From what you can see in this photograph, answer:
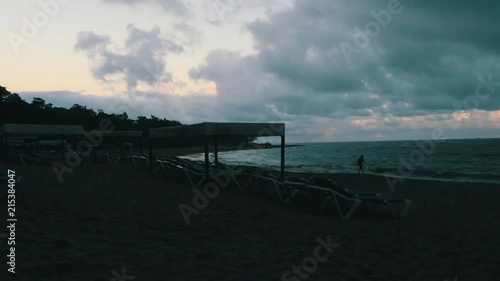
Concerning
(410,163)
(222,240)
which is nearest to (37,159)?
(222,240)

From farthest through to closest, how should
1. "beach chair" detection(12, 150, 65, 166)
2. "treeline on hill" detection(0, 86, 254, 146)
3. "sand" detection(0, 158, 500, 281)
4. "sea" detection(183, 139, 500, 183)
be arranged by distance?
"treeline on hill" detection(0, 86, 254, 146) → "sea" detection(183, 139, 500, 183) → "beach chair" detection(12, 150, 65, 166) → "sand" detection(0, 158, 500, 281)

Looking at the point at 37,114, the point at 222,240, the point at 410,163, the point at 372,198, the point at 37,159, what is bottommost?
the point at 410,163

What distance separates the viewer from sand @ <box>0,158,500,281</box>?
4.05 metres

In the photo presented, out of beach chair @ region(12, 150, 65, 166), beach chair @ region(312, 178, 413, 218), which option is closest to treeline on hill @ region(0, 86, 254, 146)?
beach chair @ region(12, 150, 65, 166)

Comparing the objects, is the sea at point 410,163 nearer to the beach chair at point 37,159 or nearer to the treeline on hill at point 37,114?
the treeline on hill at point 37,114

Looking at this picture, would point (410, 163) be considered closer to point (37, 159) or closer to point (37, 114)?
point (37, 159)

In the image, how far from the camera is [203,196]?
31.0 feet

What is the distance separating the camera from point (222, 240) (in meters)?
5.44

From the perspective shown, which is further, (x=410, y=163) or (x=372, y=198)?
(x=410, y=163)

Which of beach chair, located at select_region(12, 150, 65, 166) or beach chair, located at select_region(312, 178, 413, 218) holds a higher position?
beach chair, located at select_region(12, 150, 65, 166)

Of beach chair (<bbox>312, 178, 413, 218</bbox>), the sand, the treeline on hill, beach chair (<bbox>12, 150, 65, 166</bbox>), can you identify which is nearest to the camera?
the sand

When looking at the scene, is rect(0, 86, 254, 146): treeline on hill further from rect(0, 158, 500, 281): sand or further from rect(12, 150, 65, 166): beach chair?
rect(0, 158, 500, 281): sand

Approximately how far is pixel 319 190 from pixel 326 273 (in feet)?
14.3

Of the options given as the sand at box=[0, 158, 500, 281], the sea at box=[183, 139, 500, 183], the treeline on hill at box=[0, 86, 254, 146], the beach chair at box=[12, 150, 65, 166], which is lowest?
the sea at box=[183, 139, 500, 183]
